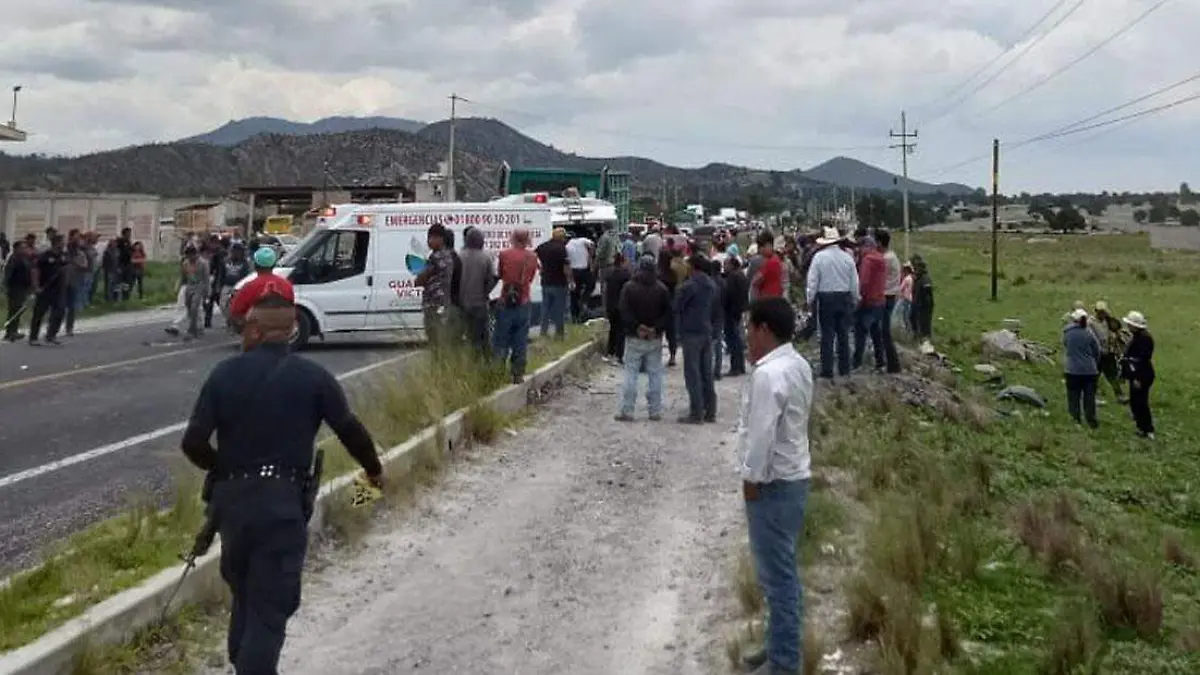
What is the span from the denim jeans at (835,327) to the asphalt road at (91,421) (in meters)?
4.76

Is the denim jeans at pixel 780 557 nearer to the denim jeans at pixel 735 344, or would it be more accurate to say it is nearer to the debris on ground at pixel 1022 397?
the denim jeans at pixel 735 344

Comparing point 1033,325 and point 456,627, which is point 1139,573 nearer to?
point 456,627

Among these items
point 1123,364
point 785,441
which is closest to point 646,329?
point 785,441

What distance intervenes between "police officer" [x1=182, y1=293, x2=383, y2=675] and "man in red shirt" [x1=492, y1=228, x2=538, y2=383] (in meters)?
8.54

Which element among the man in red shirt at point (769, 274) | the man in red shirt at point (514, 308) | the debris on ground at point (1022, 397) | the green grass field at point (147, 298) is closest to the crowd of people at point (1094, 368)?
the debris on ground at point (1022, 397)

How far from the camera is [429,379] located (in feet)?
40.9

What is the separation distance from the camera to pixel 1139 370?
19.8m

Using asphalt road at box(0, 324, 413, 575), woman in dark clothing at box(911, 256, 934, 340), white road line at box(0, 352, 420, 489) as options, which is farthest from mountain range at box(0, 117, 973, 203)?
white road line at box(0, 352, 420, 489)

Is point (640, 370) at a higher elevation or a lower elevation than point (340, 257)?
lower

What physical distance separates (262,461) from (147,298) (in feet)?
99.6

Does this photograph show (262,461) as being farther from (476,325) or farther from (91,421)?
(91,421)

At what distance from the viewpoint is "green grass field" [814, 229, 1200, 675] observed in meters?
6.82

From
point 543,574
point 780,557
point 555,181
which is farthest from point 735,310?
point 555,181

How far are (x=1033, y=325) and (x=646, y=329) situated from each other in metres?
29.4
